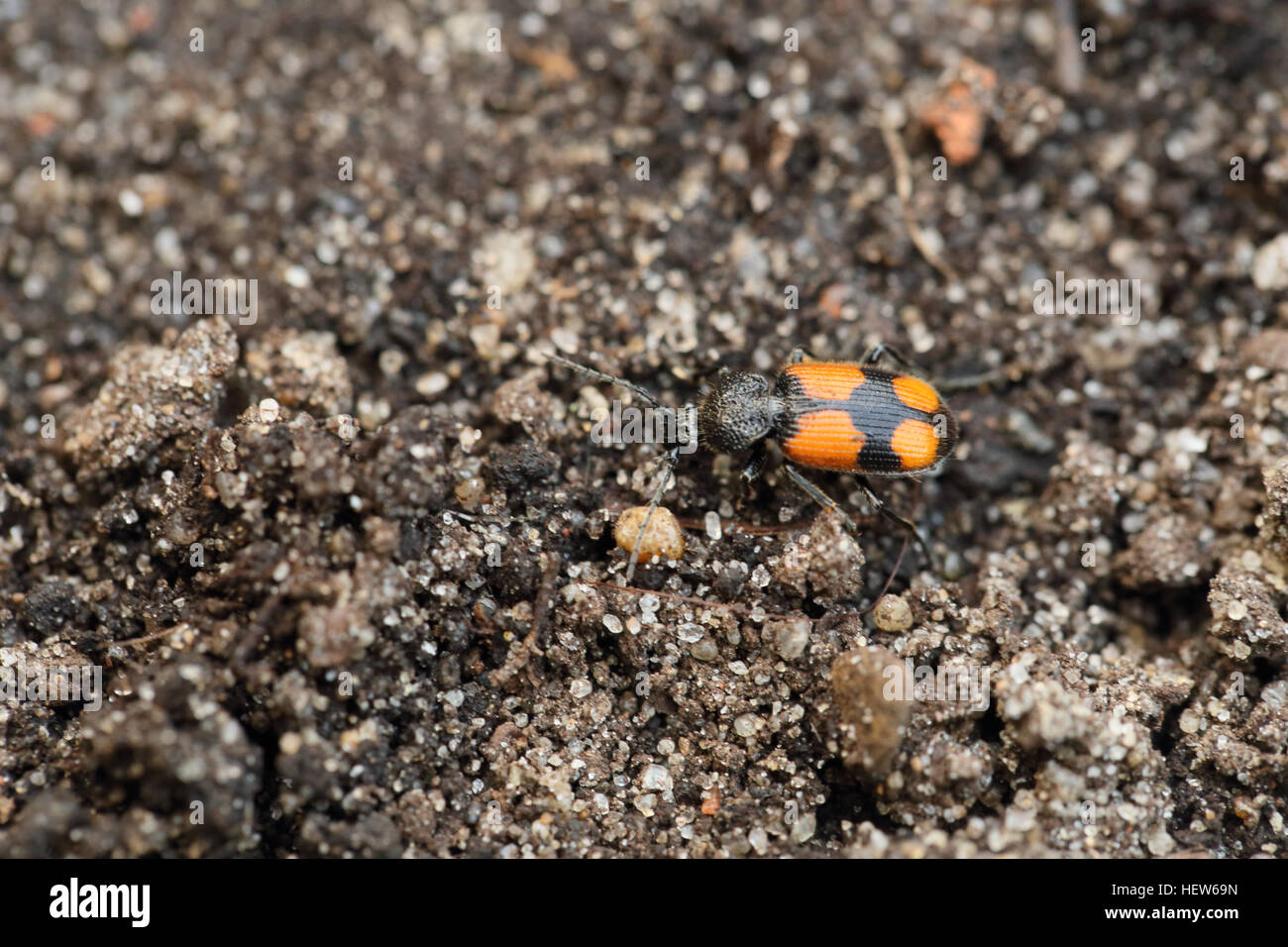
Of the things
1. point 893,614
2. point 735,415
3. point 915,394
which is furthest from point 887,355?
point 893,614

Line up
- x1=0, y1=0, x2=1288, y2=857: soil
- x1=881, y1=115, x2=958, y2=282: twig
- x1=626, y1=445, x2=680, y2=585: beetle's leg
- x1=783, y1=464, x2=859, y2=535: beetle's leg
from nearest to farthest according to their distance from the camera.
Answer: x1=0, y1=0, x2=1288, y2=857: soil → x1=626, y1=445, x2=680, y2=585: beetle's leg → x1=783, y1=464, x2=859, y2=535: beetle's leg → x1=881, y1=115, x2=958, y2=282: twig

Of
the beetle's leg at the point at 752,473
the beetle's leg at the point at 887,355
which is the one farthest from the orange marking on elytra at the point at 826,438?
the beetle's leg at the point at 887,355

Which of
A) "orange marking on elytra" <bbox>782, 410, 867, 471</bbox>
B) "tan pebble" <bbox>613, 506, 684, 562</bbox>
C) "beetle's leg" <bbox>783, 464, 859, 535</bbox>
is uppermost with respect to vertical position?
"orange marking on elytra" <bbox>782, 410, 867, 471</bbox>

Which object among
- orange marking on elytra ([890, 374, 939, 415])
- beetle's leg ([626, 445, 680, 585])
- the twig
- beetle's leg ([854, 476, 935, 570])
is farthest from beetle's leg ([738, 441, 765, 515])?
the twig

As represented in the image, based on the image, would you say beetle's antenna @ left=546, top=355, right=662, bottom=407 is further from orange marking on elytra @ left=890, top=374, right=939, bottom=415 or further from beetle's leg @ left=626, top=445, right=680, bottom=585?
orange marking on elytra @ left=890, top=374, right=939, bottom=415

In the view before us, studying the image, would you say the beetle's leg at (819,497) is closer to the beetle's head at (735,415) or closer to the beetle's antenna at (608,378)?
the beetle's head at (735,415)
